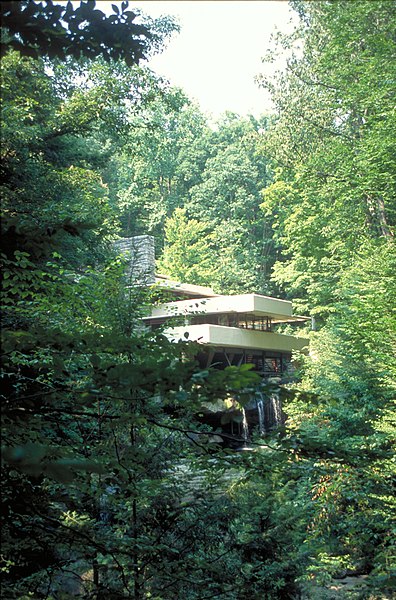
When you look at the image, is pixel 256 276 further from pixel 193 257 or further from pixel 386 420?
pixel 386 420

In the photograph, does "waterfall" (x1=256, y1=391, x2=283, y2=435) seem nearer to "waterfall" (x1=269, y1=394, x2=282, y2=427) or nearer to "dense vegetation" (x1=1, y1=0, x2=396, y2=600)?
"waterfall" (x1=269, y1=394, x2=282, y2=427)

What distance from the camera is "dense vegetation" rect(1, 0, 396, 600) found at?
272 cm

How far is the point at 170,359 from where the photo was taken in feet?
8.82

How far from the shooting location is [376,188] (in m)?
13.9

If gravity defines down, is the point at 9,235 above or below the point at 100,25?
below

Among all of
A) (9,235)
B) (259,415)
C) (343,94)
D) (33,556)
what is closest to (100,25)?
(9,235)

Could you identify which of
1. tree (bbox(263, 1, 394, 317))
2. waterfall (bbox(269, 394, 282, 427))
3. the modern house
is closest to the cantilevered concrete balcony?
the modern house

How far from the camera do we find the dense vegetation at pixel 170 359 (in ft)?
8.92

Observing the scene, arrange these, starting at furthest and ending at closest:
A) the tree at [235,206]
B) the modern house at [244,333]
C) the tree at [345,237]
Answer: the tree at [235,206] < the modern house at [244,333] < the tree at [345,237]

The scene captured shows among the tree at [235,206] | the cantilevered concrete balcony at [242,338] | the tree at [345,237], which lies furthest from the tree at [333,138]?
the tree at [235,206]

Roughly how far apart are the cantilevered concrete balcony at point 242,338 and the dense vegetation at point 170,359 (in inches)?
78.3

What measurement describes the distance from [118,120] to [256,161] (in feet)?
76.5

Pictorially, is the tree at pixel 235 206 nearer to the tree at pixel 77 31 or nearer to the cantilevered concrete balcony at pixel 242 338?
the cantilevered concrete balcony at pixel 242 338

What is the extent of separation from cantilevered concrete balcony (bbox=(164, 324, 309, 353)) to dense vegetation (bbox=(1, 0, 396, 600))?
1988 millimetres
